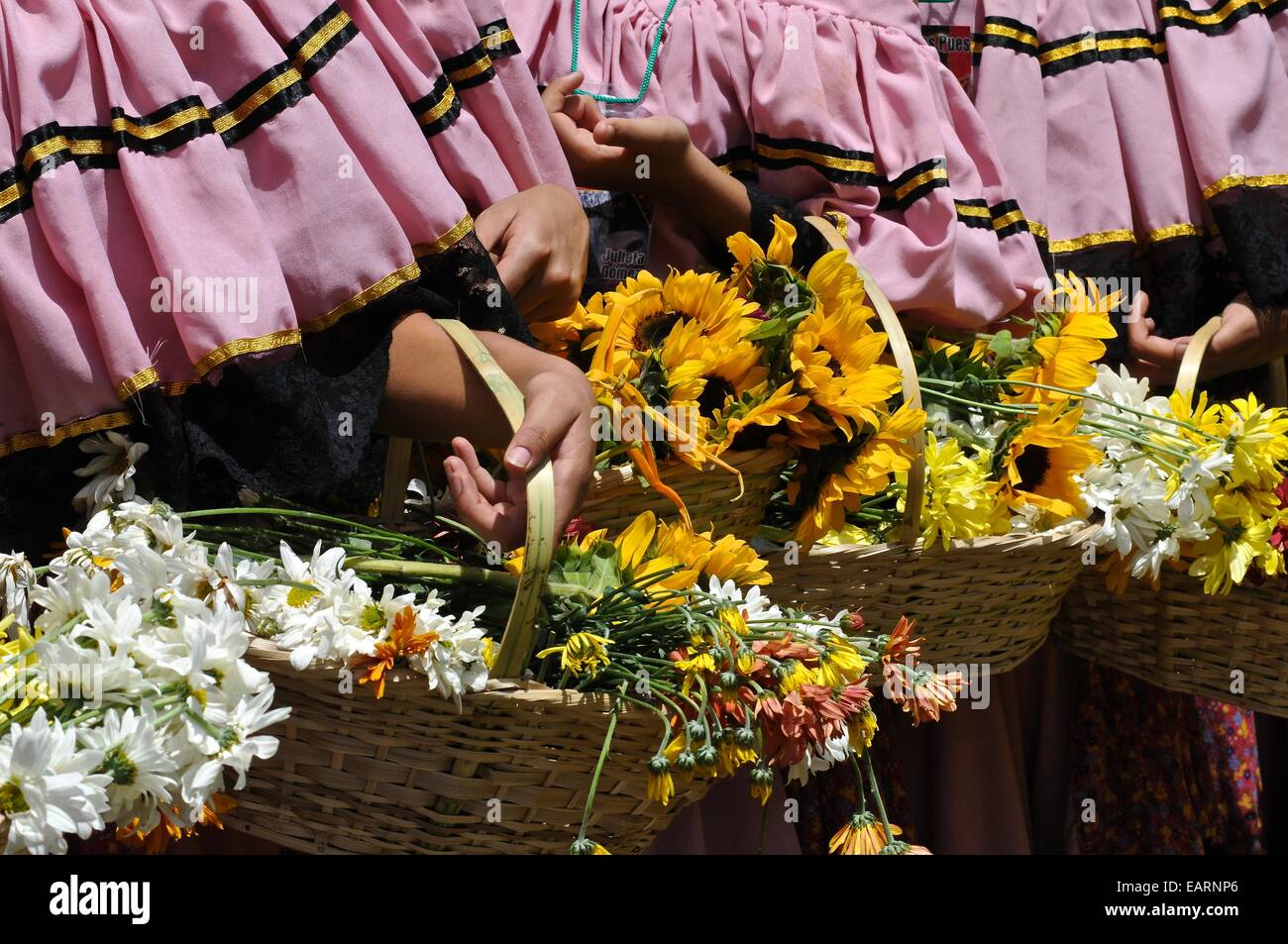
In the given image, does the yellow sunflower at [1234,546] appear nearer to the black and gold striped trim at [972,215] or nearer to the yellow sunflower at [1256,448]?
the yellow sunflower at [1256,448]

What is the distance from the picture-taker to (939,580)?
45.0 inches

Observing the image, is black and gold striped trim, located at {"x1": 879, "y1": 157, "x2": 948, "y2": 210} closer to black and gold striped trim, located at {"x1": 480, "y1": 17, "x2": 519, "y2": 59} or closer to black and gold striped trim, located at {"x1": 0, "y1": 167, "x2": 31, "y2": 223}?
black and gold striped trim, located at {"x1": 480, "y1": 17, "x2": 519, "y2": 59}

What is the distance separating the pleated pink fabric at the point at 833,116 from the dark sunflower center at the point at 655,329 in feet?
0.73

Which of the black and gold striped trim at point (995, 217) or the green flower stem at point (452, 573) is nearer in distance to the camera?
the green flower stem at point (452, 573)

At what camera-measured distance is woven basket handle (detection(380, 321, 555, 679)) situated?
74cm

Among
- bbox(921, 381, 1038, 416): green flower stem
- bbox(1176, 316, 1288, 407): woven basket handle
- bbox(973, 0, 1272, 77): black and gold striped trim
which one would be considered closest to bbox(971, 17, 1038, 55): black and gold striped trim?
bbox(973, 0, 1272, 77): black and gold striped trim

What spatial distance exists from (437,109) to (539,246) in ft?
0.42

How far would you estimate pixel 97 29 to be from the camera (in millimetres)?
860

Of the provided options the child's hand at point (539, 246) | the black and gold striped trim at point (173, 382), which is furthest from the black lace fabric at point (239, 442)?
the child's hand at point (539, 246)

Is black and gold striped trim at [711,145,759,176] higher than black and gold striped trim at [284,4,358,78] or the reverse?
higher

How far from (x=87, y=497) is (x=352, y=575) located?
0.67ft

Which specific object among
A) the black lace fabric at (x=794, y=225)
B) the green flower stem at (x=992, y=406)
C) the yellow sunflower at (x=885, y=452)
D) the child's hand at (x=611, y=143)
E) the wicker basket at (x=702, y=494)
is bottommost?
the wicker basket at (x=702, y=494)

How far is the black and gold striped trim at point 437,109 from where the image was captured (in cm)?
99

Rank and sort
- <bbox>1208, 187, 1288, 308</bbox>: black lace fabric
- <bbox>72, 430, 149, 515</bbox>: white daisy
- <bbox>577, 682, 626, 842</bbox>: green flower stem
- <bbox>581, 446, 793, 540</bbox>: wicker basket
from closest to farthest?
<bbox>577, 682, 626, 842</bbox>: green flower stem
<bbox>72, 430, 149, 515</bbox>: white daisy
<bbox>581, 446, 793, 540</bbox>: wicker basket
<bbox>1208, 187, 1288, 308</bbox>: black lace fabric
